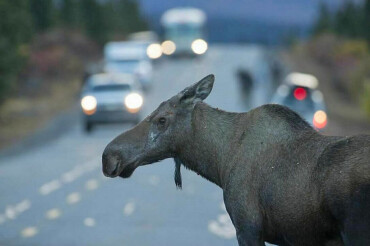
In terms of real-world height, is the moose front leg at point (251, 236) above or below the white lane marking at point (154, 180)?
above

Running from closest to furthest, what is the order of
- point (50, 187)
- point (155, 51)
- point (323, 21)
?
point (50, 187)
point (155, 51)
point (323, 21)

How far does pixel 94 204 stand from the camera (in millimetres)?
21516

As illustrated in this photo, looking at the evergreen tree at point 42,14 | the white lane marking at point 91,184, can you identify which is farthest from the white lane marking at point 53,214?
the evergreen tree at point 42,14

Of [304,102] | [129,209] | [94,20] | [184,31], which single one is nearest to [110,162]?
[129,209]

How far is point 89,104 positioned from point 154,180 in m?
14.5

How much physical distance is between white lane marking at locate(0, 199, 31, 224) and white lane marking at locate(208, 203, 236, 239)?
3.32m

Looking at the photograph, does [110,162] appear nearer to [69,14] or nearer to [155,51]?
[155,51]

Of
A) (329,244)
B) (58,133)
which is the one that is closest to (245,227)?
(329,244)

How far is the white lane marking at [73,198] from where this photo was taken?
22033 millimetres

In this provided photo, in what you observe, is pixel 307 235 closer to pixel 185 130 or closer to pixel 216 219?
pixel 185 130

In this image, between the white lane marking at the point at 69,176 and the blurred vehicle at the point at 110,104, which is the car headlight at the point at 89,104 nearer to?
the blurred vehicle at the point at 110,104

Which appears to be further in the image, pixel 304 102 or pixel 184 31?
pixel 184 31

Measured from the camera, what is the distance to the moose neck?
8.97 meters

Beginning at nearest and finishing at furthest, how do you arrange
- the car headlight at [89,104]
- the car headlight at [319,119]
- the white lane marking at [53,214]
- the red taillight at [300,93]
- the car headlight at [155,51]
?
the white lane marking at [53,214] < the car headlight at [319,119] < the red taillight at [300,93] < the car headlight at [89,104] < the car headlight at [155,51]
